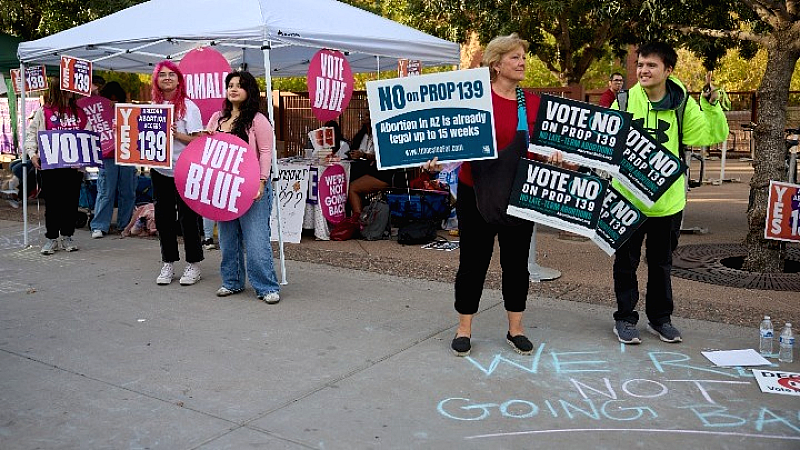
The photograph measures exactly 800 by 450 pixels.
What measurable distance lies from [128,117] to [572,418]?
198 inches

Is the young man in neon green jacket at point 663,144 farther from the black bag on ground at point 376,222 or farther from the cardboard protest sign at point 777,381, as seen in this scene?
the black bag on ground at point 376,222

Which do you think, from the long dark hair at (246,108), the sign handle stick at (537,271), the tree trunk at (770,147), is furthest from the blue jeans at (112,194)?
the tree trunk at (770,147)

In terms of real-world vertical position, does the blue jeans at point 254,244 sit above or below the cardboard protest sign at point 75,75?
below

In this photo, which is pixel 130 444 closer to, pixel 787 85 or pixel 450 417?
pixel 450 417

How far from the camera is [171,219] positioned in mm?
6750

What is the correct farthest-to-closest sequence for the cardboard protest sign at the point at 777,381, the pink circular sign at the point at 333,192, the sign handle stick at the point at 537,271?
1. the pink circular sign at the point at 333,192
2. the sign handle stick at the point at 537,271
3. the cardboard protest sign at the point at 777,381

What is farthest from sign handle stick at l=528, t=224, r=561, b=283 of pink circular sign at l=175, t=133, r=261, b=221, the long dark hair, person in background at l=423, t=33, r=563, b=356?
the long dark hair

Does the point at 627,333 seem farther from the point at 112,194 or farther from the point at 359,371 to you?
the point at 112,194

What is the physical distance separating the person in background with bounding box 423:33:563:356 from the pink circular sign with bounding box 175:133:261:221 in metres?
1.78

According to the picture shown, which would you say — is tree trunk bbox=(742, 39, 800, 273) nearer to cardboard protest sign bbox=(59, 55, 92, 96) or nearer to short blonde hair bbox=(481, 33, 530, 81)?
short blonde hair bbox=(481, 33, 530, 81)

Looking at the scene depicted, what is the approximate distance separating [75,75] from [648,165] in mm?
5903

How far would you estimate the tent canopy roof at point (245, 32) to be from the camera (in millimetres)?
7078

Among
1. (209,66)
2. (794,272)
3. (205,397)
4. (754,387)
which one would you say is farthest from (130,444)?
(794,272)

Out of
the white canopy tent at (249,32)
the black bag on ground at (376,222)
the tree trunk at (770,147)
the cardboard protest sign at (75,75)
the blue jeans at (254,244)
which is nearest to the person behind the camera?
the blue jeans at (254,244)
